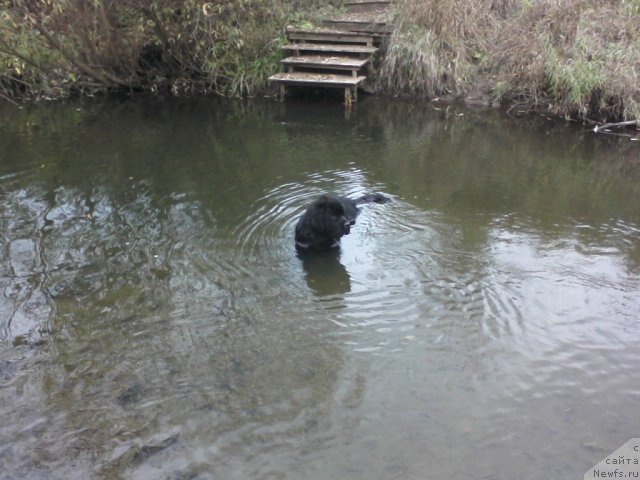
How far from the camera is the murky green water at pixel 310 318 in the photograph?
12.5 feet

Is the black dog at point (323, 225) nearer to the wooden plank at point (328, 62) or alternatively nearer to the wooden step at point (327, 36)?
the wooden plank at point (328, 62)

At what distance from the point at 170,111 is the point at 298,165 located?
424 centimetres

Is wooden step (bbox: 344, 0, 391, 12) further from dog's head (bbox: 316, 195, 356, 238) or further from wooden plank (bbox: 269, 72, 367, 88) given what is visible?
dog's head (bbox: 316, 195, 356, 238)

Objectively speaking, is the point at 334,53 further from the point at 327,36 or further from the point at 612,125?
the point at 612,125

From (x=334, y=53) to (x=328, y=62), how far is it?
587 millimetres

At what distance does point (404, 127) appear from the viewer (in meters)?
11.0

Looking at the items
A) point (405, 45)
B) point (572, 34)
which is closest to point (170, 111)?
point (405, 45)

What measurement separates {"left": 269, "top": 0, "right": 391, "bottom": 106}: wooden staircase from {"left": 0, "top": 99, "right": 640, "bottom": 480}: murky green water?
10.9ft

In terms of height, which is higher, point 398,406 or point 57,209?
point 57,209

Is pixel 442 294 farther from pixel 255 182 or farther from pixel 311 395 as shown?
pixel 255 182

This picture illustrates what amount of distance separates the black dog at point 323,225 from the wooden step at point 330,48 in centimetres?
743

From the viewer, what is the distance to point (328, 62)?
12.5m

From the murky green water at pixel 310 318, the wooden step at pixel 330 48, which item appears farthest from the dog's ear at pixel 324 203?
the wooden step at pixel 330 48


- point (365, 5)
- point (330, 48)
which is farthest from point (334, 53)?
point (365, 5)
